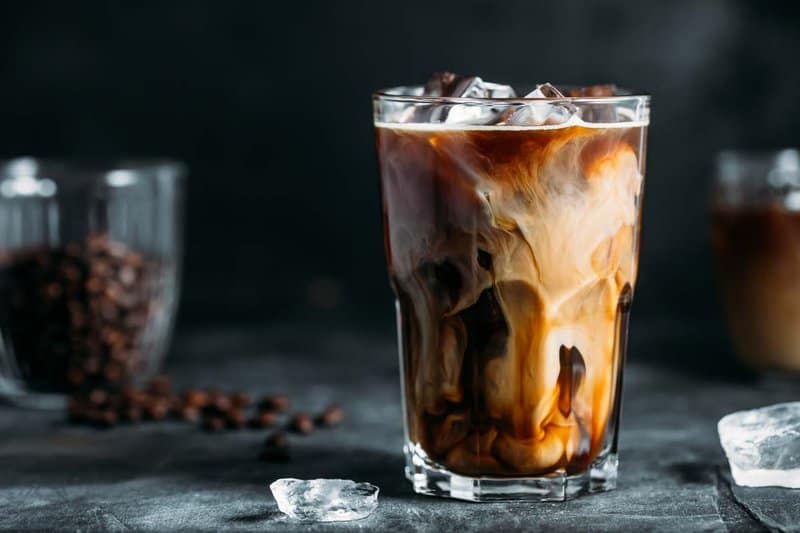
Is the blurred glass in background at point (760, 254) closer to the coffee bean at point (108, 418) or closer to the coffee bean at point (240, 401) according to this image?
the coffee bean at point (240, 401)

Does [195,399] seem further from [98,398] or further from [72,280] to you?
[72,280]

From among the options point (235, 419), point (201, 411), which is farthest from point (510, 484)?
point (201, 411)

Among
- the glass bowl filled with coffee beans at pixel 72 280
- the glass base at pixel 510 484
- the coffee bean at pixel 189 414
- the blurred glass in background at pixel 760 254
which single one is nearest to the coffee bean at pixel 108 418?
the coffee bean at pixel 189 414

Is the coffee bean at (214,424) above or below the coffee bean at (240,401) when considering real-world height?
below

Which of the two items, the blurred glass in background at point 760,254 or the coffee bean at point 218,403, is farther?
the blurred glass in background at point 760,254

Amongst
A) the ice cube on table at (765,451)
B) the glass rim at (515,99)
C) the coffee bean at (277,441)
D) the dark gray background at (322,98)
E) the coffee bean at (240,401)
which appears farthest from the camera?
the dark gray background at (322,98)

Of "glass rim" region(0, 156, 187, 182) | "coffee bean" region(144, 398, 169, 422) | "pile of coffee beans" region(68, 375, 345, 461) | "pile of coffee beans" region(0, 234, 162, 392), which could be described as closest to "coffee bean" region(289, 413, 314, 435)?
"pile of coffee beans" region(68, 375, 345, 461)

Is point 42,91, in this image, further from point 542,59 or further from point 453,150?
point 453,150
